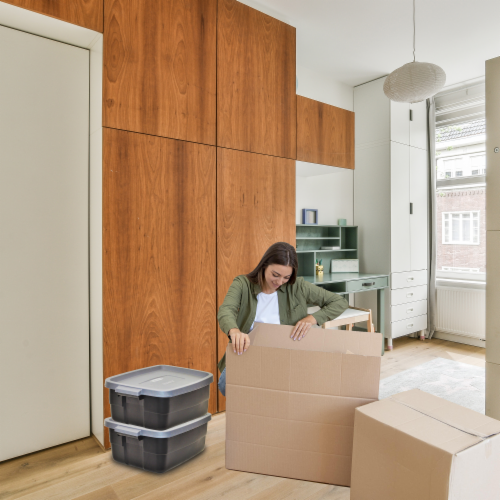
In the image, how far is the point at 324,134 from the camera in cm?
336

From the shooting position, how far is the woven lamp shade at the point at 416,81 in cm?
252

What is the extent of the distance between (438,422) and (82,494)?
5.05ft

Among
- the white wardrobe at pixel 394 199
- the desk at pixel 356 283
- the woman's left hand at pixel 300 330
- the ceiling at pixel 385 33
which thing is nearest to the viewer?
the woman's left hand at pixel 300 330

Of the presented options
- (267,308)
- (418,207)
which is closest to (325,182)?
(418,207)

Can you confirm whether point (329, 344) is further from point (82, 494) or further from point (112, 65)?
point (112, 65)

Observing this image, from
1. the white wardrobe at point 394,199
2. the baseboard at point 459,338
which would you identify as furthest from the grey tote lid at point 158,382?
the baseboard at point 459,338

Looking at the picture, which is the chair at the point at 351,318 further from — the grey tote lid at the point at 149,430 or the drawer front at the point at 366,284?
the grey tote lid at the point at 149,430

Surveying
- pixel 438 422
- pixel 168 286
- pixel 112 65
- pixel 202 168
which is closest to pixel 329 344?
pixel 438 422

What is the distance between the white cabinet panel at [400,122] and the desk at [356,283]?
1.50 meters

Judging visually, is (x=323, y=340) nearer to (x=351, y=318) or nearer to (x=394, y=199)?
(x=351, y=318)

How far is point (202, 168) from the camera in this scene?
2.45 m

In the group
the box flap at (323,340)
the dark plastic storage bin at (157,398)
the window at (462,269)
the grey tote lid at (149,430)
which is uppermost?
the window at (462,269)

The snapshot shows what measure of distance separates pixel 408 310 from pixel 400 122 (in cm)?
205

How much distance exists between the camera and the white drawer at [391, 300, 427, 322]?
4102 millimetres
